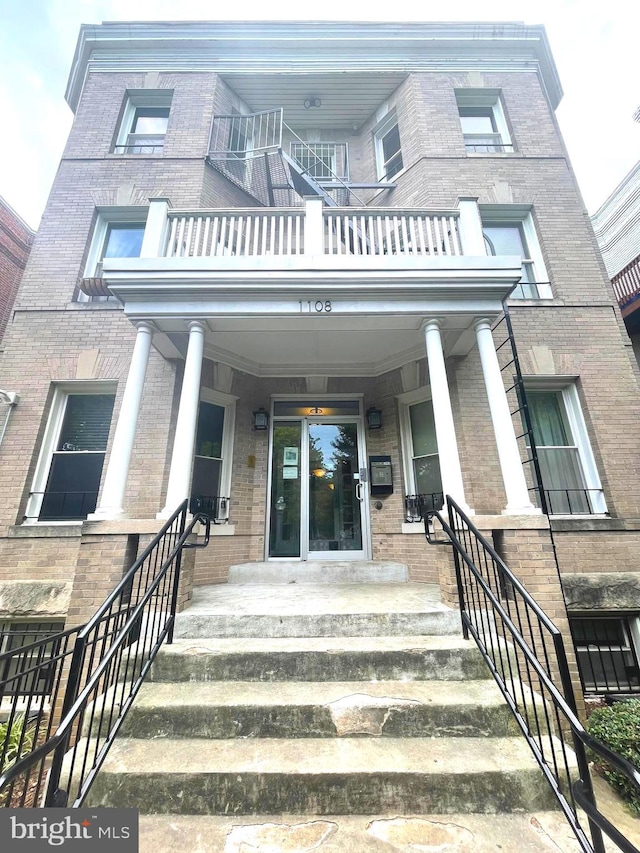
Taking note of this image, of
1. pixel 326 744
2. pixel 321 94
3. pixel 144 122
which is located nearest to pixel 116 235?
pixel 144 122

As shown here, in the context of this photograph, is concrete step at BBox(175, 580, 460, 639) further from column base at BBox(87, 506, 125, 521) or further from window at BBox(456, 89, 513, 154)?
window at BBox(456, 89, 513, 154)

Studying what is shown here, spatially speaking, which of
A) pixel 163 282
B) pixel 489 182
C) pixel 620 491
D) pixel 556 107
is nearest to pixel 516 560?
pixel 620 491

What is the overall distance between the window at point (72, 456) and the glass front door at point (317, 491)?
244 centimetres

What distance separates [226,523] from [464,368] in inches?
157

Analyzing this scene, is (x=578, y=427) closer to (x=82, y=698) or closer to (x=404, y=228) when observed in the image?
(x=404, y=228)

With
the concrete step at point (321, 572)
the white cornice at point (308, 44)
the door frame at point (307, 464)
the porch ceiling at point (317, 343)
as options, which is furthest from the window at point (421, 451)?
the white cornice at point (308, 44)

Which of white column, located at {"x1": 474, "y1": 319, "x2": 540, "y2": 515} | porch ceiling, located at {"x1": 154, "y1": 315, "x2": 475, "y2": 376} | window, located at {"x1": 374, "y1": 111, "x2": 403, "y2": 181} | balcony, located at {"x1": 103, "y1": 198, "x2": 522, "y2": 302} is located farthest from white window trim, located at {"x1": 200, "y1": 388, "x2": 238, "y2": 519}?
window, located at {"x1": 374, "y1": 111, "x2": 403, "y2": 181}

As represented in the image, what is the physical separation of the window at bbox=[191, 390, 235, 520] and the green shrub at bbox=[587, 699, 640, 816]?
175 inches

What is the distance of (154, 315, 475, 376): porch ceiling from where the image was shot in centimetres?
437

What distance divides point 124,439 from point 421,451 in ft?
13.0

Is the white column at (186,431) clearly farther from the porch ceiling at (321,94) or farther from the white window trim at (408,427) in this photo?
the porch ceiling at (321,94)

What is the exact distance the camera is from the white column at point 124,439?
3645mm

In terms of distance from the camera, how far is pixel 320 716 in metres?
2.31
